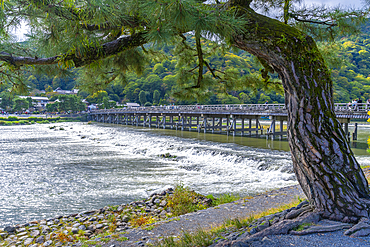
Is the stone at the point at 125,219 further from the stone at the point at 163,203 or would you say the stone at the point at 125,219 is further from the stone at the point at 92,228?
the stone at the point at 163,203

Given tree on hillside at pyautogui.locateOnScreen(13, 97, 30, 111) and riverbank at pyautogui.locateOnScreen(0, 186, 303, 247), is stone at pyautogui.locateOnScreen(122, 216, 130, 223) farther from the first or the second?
tree on hillside at pyautogui.locateOnScreen(13, 97, 30, 111)

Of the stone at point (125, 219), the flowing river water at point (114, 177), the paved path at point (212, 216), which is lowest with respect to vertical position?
the flowing river water at point (114, 177)

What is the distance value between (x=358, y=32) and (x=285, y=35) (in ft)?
6.80

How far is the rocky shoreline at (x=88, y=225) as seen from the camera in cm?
527

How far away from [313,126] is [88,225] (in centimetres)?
522

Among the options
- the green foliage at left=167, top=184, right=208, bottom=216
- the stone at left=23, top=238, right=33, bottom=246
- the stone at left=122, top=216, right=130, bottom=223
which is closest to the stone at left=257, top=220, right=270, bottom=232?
the green foliage at left=167, top=184, right=208, bottom=216

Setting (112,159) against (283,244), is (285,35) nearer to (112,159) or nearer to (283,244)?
(283,244)

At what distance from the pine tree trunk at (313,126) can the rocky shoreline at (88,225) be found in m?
3.04

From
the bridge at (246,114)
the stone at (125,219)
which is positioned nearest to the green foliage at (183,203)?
the stone at (125,219)

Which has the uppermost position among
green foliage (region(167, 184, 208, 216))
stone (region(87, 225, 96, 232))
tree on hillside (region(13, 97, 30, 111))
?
tree on hillside (region(13, 97, 30, 111))

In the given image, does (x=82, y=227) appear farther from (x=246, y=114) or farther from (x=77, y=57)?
(x=246, y=114)

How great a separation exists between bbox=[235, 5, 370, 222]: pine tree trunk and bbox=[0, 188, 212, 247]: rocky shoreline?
9.98ft

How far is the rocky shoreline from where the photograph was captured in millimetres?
5270

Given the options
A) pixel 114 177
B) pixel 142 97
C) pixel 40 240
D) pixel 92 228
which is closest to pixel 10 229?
pixel 40 240
